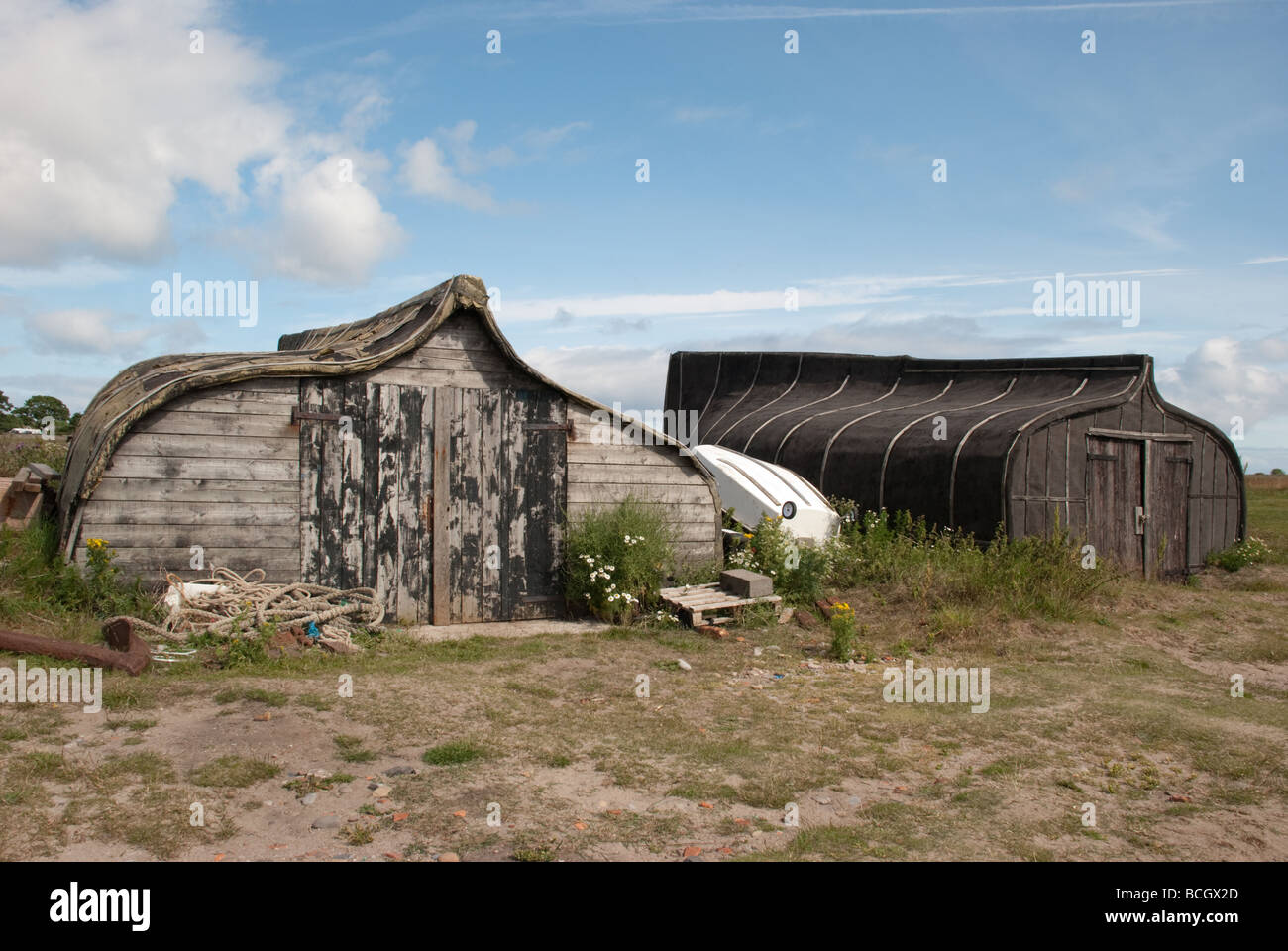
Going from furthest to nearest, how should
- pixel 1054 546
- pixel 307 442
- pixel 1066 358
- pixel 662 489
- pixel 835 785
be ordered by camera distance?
pixel 1066 358, pixel 1054 546, pixel 662 489, pixel 307 442, pixel 835 785

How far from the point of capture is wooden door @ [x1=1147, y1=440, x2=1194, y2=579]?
15.2 metres

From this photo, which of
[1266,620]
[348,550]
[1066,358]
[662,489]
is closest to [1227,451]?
[1066,358]

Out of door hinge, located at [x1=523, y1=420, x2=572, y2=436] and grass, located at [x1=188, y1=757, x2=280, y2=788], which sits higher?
door hinge, located at [x1=523, y1=420, x2=572, y2=436]

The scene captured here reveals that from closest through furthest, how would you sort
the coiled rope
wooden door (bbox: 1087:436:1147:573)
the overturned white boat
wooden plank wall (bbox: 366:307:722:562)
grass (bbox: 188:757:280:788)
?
grass (bbox: 188:757:280:788) < the coiled rope < wooden plank wall (bbox: 366:307:722:562) < the overturned white boat < wooden door (bbox: 1087:436:1147:573)

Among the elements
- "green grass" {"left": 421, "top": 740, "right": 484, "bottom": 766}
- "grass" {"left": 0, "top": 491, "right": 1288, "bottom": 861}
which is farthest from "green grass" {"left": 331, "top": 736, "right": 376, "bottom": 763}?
"green grass" {"left": 421, "top": 740, "right": 484, "bottom": 766}

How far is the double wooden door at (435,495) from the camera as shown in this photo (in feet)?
31.6

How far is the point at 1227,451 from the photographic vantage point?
16.6m

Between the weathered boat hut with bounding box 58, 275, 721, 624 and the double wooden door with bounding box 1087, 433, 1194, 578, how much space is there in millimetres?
7066

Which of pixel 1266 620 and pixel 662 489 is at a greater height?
pixel 662 489

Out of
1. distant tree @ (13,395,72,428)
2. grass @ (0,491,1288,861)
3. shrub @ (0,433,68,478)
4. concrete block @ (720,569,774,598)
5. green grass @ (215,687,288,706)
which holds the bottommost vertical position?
grass @ (0,491,1288,861)

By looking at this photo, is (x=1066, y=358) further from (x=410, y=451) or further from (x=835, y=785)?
(x=835, y=785)

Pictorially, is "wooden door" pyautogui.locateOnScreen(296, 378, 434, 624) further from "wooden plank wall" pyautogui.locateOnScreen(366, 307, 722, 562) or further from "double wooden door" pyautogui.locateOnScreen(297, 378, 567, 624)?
"wooden plank wall" pyautogui.locateOnScreen(366, 307, 722, 562)

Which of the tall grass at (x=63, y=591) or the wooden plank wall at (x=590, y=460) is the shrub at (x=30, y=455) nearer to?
the tall grass at (x=63, y=591)

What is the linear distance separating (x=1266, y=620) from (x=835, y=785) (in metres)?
9.37
